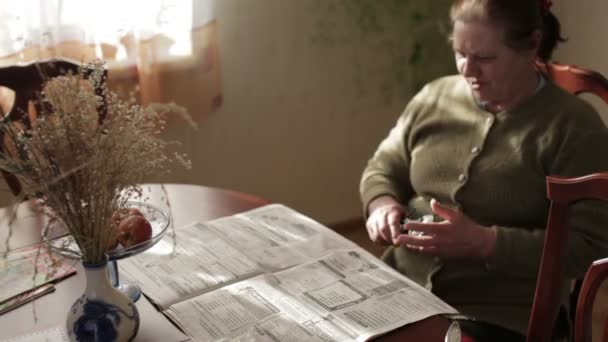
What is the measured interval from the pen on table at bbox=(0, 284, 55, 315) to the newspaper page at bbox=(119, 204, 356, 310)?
0.12 m

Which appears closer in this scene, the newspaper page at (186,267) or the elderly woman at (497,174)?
the newspaper page at (186,267)

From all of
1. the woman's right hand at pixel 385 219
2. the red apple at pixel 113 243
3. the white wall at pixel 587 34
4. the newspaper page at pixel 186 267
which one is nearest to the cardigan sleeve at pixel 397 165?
the woman's right hand at pixel 385 219

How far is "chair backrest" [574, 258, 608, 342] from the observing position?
0.93 m

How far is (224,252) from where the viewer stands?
1226 mm

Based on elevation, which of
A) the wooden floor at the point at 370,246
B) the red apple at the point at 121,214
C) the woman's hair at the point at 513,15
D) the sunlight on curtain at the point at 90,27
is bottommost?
the wooden floor at the point at 370,246

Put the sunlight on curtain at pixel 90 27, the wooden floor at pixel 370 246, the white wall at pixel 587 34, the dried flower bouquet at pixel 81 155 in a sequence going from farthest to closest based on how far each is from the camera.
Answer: the white wall at pixel 587 34
the wooden floor at pixel 370 246
the sunlight on curtain at pixel 90 27
the dried flower bouquet at pixel 81 155

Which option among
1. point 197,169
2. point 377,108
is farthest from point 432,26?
point 197,169

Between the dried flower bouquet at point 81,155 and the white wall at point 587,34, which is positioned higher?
the dried flower bouquet at point 81,155

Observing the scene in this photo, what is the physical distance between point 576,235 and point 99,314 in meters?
0.83

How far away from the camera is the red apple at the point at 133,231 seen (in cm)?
99

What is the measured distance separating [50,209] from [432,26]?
208cm

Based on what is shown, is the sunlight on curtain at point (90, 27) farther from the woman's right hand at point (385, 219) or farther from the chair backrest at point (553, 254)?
the chair backrest at point (553, 254)

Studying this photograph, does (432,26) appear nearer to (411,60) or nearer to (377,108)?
(411,60)

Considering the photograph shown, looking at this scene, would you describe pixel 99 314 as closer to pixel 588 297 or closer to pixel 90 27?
pixel 588 297
